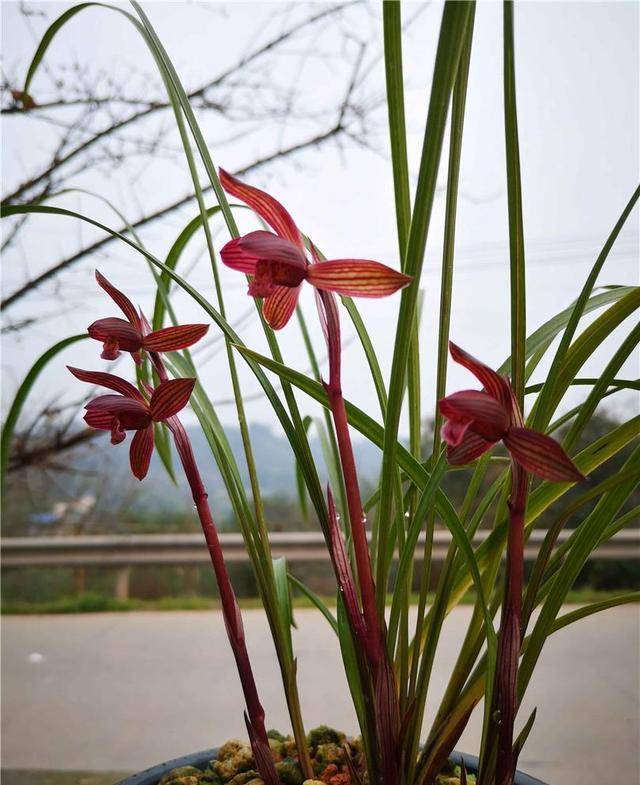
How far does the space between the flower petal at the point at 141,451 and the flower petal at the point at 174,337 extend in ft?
0.16

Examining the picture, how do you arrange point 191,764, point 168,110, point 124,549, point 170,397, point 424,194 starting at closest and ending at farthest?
point 424,194, point 170,397, point 191,764, point 168,110, point 124,549

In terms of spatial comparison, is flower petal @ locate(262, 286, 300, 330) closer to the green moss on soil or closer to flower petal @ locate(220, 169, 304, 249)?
flower petal @ locate(220, 169, 304, 249)

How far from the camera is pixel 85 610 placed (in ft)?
6.89

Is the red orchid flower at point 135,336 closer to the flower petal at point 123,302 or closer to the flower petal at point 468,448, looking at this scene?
the flower petal at point 123,302

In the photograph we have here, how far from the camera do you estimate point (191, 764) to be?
488 mm

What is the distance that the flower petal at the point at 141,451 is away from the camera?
1.30 feet

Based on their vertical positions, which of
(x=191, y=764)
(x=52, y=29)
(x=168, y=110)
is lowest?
(x=191, y=764)

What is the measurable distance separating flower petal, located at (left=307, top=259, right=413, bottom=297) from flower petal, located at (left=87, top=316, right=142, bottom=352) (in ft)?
0.43

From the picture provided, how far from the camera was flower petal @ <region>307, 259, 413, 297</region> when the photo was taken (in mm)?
285

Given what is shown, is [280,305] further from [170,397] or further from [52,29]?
[52,29]

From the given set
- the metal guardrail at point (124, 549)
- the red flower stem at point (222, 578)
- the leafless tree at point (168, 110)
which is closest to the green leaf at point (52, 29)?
the red flower stem at point (222, 578)

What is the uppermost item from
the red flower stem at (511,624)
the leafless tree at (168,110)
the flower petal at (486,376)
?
the leafless tree at (168,110)

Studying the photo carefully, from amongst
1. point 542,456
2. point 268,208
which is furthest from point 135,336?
point 542,456

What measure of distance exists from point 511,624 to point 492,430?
11cm
